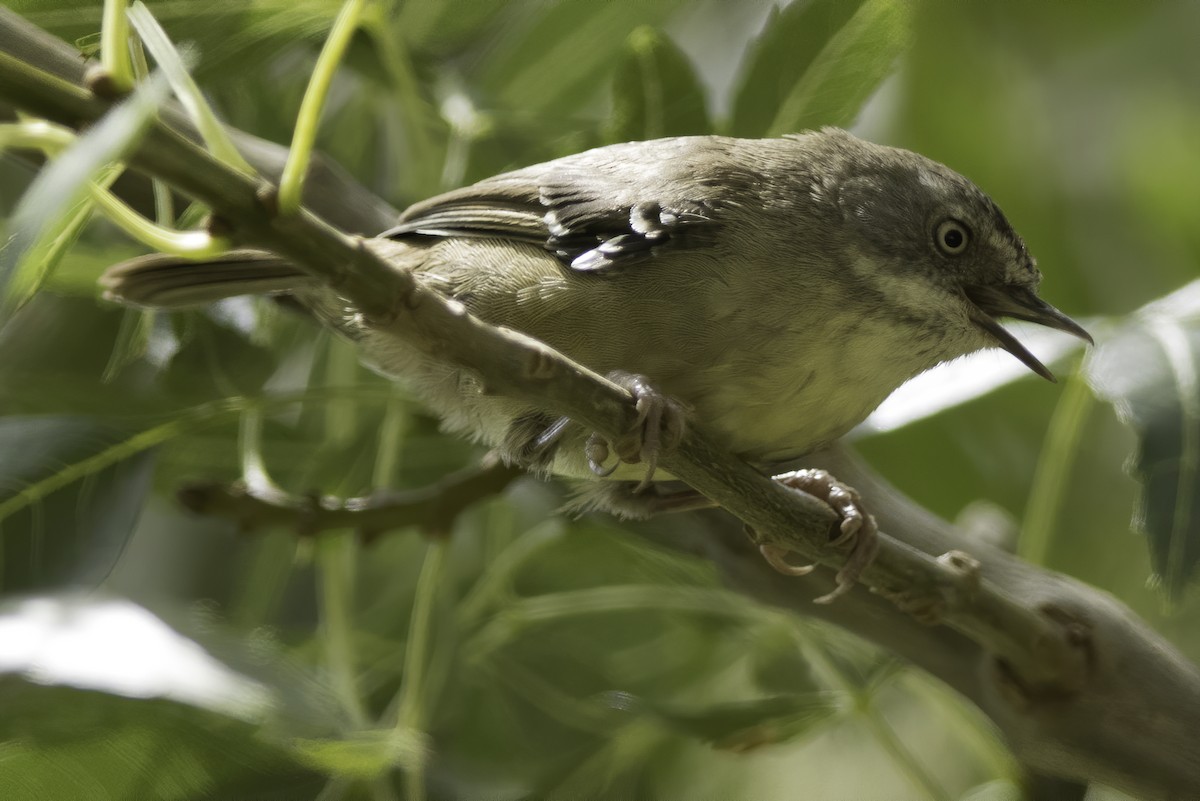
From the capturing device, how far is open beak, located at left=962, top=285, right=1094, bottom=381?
8.27 feet

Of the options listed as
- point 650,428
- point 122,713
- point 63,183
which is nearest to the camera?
point 63,183

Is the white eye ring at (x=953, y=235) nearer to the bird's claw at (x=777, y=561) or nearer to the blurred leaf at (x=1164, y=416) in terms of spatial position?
the blurred leaf at (x=1164, y=416)

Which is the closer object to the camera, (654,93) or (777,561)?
(777,561)

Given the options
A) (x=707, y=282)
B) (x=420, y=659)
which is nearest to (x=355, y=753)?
(x=420, y=659)

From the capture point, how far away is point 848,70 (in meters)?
2.55

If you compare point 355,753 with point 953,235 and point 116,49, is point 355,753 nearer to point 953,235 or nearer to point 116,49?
point 116,49

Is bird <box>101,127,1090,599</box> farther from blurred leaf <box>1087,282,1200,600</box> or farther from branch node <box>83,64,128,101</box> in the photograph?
branch node <box>83,64,128,101</box>

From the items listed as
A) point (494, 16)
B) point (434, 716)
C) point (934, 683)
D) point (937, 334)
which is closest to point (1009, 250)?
point (937, 334)

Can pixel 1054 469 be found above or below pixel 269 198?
above

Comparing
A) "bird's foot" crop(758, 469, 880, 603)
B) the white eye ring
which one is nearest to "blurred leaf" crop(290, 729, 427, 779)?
"bird's foot" crop(758, 469, 880, 603)

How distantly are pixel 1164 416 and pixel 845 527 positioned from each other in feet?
2.40

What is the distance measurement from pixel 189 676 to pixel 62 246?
105 cm

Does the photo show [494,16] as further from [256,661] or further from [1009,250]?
[256,661]

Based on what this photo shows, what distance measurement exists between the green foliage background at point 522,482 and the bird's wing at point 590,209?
24cm
